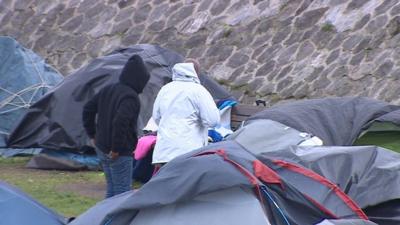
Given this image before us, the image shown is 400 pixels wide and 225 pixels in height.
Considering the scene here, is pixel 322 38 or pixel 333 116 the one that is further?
pixel 322 38

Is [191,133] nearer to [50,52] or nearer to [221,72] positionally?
[221,72]

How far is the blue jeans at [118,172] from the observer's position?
9.78 m

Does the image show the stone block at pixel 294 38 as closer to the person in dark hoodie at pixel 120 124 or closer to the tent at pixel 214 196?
the person in dark hoodie at pixel 120 124

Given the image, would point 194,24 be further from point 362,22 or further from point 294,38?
point 362,22

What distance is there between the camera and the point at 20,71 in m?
16.0

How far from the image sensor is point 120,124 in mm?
9539

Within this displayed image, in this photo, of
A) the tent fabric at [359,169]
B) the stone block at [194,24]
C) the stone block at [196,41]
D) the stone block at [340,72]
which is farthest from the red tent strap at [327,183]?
the stone block at [194,24]

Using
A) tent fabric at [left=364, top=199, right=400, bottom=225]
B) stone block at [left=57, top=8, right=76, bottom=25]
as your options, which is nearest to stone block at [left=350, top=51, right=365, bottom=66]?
stone block at [left=57, top=8, right=76, bottom=25]

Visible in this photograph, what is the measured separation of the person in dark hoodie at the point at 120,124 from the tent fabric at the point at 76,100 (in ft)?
13.0

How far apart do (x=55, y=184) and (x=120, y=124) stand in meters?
3.48

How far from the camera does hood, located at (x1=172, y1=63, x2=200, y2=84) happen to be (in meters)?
10.4

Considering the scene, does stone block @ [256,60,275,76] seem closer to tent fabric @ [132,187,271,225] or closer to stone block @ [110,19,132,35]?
stone block @ [110,19,132,35]

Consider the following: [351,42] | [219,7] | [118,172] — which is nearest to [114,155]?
[118,172]

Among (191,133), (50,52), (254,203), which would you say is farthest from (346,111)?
(50,52)
